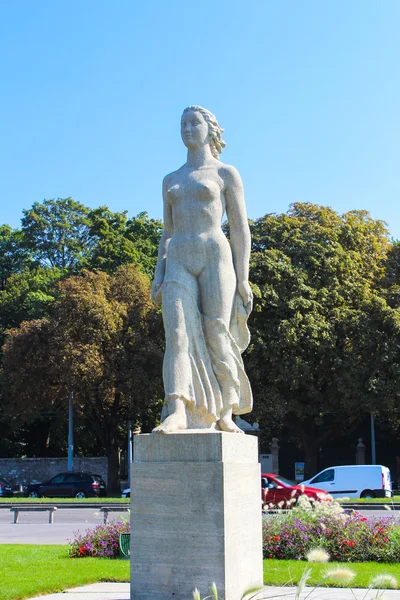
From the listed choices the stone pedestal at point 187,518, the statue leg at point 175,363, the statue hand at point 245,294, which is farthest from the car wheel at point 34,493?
the stone pedestal at point 187,518

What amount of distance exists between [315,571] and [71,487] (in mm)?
29231

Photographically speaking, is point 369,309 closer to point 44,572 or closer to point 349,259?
point 349,259

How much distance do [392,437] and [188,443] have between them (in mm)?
40101

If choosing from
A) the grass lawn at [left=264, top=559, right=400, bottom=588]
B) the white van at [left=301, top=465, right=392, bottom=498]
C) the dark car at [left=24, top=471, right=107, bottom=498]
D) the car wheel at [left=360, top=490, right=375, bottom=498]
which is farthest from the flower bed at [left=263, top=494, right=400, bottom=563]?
the dark car at [left=24, top=471, right=107, bottom=498]

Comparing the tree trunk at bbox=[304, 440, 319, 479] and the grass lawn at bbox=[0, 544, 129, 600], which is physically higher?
the tree trunk at bbox=[304, 440, 319, 479]

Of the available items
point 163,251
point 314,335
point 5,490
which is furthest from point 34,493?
point 163,251

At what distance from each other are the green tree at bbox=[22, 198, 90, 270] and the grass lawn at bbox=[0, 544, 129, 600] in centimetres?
4107

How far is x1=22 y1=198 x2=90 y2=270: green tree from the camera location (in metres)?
54.7

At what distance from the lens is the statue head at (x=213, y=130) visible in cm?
886

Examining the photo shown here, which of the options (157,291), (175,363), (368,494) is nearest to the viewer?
(175,363)

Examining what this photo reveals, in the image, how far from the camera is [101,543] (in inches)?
537

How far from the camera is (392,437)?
4562 cm

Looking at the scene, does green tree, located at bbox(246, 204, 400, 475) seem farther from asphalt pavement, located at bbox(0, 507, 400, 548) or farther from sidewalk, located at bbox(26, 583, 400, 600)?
sidewalk, located at bbox(26, 583, 400, 600)

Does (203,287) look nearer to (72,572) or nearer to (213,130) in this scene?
(213,130)
